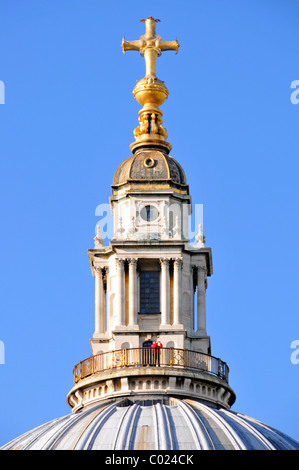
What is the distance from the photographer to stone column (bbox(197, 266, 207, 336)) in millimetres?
142875

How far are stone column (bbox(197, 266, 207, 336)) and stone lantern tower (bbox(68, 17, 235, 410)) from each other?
0.06 m

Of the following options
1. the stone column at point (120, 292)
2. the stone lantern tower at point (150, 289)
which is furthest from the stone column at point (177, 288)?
the stone column at point (120, 292)

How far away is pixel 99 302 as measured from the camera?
473ft

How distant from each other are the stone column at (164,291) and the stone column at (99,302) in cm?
422

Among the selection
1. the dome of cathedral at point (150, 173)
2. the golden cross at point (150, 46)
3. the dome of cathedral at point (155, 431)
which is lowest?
the dome of cathedral at point (155, 431)

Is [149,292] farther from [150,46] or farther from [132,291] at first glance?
[150,46]

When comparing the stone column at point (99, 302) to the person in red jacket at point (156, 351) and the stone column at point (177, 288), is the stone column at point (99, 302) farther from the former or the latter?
the person in red jacket at point (156, 351)

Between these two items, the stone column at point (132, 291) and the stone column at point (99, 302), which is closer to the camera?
the stone column at point (132, 291)

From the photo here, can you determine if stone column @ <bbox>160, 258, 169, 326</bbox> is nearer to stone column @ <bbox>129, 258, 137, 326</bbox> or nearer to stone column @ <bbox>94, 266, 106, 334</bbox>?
stone column @ <bbox>129, 258, 137, 326</bbox>

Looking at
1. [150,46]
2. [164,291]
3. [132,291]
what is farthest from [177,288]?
[150,46]

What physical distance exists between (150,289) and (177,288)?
83.6 inches

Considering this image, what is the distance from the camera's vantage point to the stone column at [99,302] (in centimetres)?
14312
